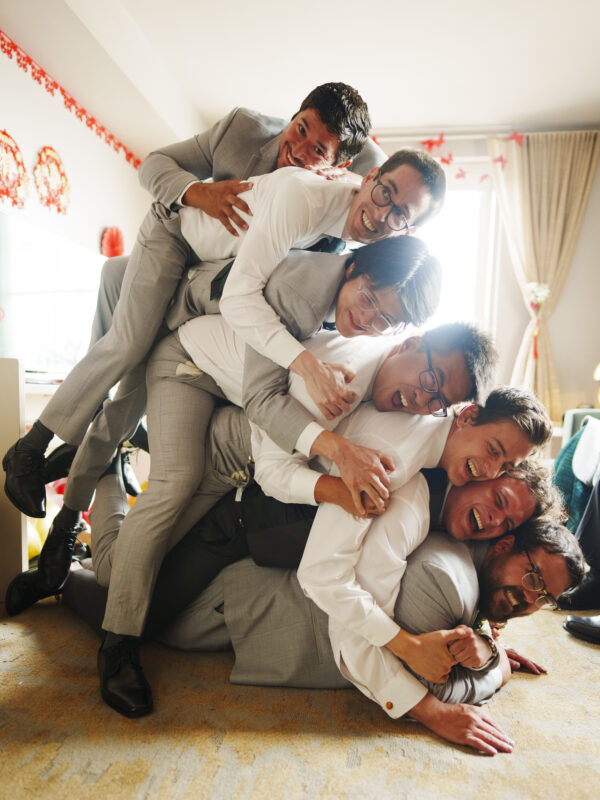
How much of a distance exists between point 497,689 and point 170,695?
86 centimetres

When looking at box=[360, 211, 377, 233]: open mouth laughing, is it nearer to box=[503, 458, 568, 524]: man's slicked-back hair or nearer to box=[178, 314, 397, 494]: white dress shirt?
box=[178, 314, 397, 494]: white dress shirt

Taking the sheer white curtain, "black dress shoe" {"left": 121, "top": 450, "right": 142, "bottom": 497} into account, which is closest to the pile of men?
"black dress shoe" {"left": 121, "top": 450, "right": 142, "bottom": 497}

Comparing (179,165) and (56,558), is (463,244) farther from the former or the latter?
(56,558)

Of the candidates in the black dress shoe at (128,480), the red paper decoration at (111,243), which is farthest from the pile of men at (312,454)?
the red paper decoration at (111,243)

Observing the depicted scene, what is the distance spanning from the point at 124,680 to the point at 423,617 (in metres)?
0.72

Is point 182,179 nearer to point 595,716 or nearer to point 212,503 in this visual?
point 212,503

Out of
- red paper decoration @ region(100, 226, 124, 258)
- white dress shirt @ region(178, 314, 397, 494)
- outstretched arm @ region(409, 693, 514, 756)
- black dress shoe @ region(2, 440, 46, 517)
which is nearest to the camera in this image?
outstretched arm @ region(409, 693, 514, 756)

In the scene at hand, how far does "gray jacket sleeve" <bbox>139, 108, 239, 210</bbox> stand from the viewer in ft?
5.80

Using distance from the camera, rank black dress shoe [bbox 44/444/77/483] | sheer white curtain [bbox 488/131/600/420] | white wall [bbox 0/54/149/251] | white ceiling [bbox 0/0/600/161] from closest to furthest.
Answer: black dress shoe [bbox 44/444/77/483] → white wall [bbox 0/54/149/251] → white ceiling [bbox 0/0/600/161] → sheer white curtain [bbox 488/131/600/420]

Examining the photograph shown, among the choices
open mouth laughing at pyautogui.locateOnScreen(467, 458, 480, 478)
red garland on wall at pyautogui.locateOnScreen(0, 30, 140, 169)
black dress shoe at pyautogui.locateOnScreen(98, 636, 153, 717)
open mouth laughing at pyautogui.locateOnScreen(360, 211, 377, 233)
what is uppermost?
red garland on wall at pyautogui.locateOnScreen(0, 30, 140, 169)

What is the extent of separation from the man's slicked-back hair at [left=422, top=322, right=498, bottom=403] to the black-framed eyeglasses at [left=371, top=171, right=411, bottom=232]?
31cm

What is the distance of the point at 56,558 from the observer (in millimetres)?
1852

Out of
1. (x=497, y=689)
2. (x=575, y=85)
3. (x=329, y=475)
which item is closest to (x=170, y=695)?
(x=329, y=475)

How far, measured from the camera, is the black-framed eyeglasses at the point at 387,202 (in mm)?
1462
